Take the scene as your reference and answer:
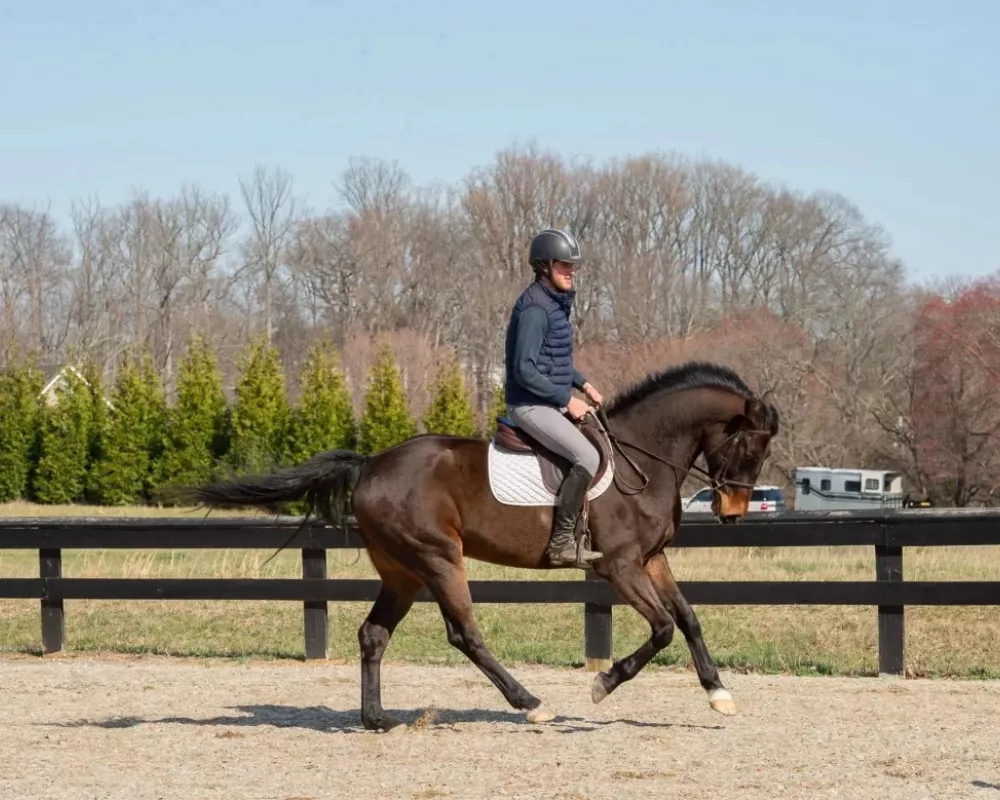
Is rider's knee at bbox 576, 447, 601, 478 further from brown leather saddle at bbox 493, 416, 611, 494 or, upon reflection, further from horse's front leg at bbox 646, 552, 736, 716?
horse's front leg at bbox 646, 552, 736, 716

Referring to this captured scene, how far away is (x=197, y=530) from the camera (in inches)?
446

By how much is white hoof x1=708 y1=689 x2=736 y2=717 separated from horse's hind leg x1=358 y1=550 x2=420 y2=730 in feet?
6.00

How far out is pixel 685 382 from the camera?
814cm

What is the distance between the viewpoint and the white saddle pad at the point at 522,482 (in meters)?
7.73

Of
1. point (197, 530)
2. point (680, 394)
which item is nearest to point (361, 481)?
point (680, 394)

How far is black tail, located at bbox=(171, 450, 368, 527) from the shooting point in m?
8.41

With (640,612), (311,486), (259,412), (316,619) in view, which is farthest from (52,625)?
(259,412)

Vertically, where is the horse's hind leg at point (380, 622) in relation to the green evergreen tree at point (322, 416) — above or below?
below

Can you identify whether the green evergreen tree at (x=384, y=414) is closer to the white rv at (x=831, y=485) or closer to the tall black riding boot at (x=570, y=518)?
the white rv at (x=831, y=485)

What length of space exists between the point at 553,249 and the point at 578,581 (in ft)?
11.4

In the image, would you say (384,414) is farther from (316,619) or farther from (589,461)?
(589,461)

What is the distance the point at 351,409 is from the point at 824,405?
1726cm

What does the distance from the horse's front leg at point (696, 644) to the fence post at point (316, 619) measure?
12.5ft

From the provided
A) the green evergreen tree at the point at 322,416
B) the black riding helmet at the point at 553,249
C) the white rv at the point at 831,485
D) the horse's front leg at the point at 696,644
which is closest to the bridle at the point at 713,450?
the horse's front leg at the point at 696,644
